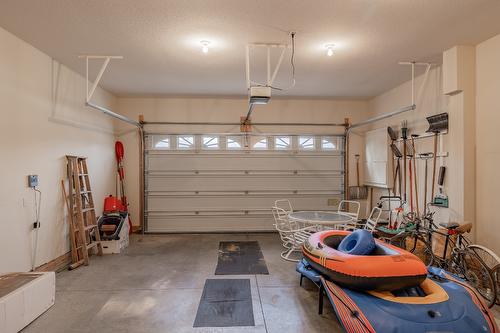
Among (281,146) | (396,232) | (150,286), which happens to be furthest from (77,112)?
(396,232)

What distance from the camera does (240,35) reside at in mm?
3588

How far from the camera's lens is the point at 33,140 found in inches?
158

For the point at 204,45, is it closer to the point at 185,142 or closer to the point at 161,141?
the point at 185,142

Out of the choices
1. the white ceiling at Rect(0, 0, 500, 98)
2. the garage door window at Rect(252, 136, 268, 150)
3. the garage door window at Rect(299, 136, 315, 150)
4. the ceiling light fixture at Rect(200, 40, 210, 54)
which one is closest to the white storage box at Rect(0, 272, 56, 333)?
the white ceiling at Rect(0, 0, 500, 98)

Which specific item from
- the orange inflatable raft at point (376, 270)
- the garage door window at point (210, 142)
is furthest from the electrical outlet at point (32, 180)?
the orange inflatable raft at point (376, 270)

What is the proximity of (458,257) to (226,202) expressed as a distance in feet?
15.2

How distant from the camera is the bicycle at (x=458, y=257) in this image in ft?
10.6

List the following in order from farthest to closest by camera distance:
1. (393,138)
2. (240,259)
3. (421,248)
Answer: (393,138) < (240,259) < (421,248)

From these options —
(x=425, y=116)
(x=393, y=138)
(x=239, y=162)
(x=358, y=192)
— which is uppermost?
(x=425, y=116)

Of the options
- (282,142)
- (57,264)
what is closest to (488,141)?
(282,142)

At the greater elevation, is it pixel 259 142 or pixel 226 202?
pixel 259 142

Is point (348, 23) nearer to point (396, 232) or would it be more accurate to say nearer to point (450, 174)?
point (450, 174)

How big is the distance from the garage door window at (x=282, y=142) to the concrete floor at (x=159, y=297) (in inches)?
107

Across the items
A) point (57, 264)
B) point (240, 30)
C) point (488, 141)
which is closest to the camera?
point (240, 30)
